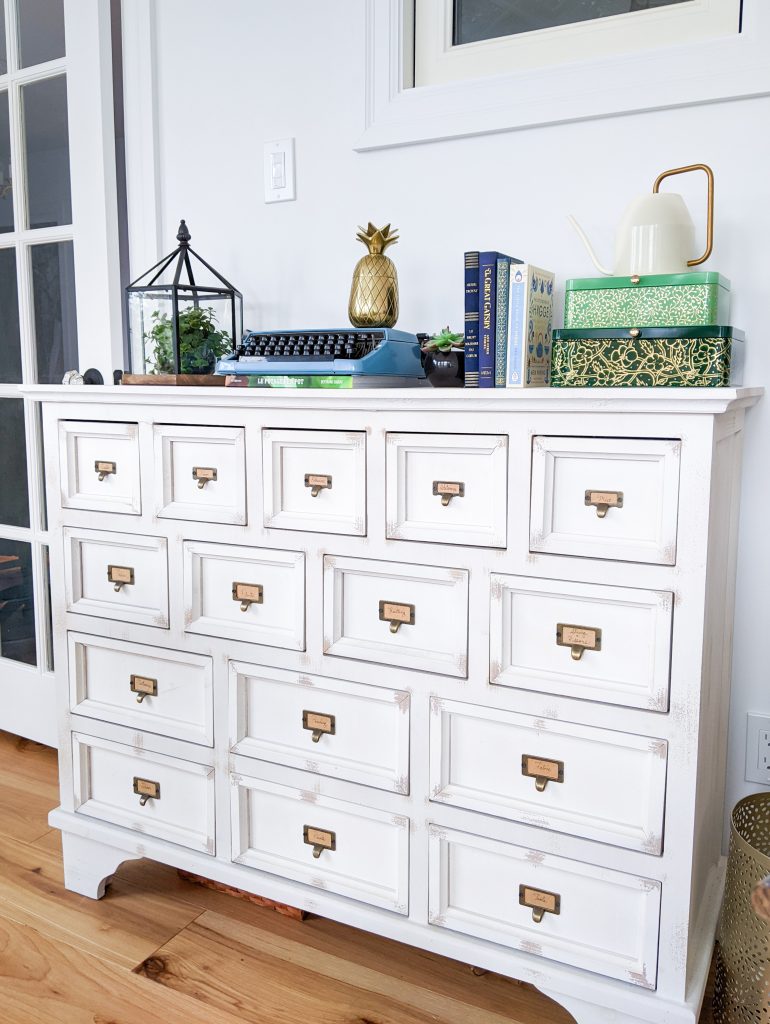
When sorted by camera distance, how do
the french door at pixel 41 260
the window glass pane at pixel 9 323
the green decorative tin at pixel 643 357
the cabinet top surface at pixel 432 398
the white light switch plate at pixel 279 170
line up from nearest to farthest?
the cabinet top surface at pixel 432 398
the green decorative tin at pixel 643 357
the white light switch plate at pixel 279 170
the french door at pixel 41 260
the window glass pane at pixel 9 323

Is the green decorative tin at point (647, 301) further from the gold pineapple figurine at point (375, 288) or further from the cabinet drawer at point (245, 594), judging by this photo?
the cabinet drawer at point (245, 594)

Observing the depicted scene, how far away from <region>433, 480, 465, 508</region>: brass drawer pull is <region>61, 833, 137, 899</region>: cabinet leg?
976 millimetres

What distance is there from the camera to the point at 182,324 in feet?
5.43

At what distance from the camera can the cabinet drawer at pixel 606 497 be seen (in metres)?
1.08

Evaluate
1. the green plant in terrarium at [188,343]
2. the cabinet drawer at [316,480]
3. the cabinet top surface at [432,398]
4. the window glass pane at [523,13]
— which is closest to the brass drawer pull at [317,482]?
the cabinet drawer at [316,480]

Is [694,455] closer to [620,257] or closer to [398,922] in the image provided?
[620,257]

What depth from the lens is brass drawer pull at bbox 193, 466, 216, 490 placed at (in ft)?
4.66

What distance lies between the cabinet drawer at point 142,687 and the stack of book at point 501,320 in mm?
708

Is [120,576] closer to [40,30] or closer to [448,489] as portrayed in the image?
[448,489]

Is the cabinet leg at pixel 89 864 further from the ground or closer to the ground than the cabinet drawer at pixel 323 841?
closer to the ground

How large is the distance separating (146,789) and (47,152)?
5.24 ft

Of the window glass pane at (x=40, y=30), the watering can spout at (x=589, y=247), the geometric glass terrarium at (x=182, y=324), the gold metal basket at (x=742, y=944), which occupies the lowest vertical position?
the gold metal basket at (x=742, y=944)

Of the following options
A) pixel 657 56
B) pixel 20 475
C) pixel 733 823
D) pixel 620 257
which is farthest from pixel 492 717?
pixel 20 475

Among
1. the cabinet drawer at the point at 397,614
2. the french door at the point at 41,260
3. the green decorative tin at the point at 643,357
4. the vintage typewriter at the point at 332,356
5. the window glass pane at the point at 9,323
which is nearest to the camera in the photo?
the green decorative tin at the point at 643,357
